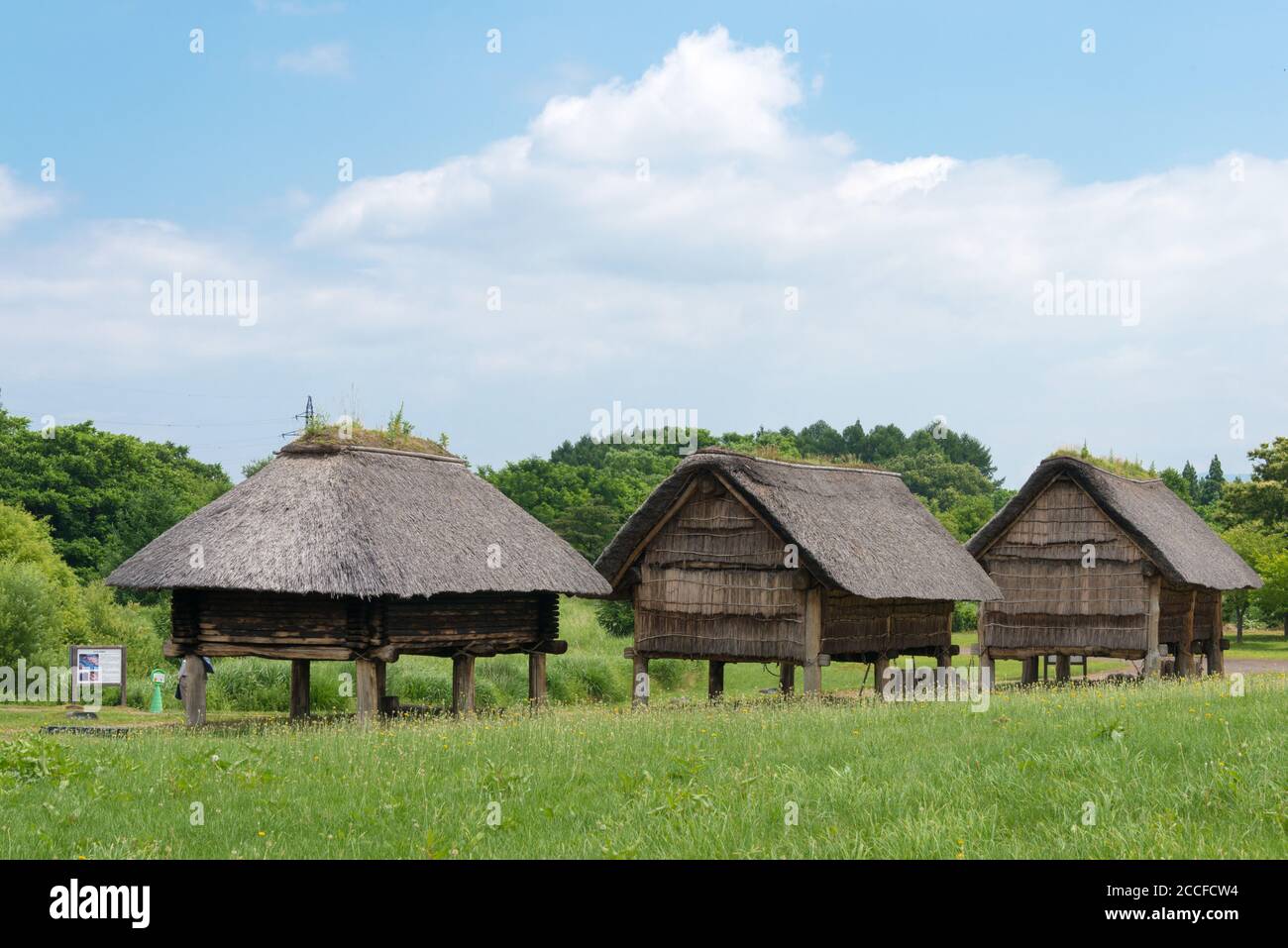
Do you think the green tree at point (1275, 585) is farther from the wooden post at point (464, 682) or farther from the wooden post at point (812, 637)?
the wooden post at point (464, 682)

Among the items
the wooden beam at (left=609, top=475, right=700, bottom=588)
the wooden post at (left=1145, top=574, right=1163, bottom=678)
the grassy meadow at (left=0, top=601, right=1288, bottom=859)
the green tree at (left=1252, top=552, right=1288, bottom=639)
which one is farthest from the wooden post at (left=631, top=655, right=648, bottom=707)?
the green tree at (left=1252, top=552, right=1288, bottom=639)

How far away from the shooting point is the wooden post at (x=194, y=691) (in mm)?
21469

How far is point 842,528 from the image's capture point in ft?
79.2

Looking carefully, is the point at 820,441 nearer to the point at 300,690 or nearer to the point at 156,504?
the point at 156,504

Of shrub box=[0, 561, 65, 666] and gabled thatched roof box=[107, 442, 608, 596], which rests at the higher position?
gabled thatched roof box=[107, 442, 608, 596]

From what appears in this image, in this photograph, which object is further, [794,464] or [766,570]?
[794,464]

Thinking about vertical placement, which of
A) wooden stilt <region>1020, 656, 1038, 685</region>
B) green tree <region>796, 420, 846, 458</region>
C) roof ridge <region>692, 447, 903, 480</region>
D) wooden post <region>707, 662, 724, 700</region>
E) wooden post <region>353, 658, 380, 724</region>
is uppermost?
green tree <region>796, 420, 846, 458</region>

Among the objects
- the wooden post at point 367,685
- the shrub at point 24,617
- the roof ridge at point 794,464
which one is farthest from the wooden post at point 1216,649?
the shrub at point 24,617

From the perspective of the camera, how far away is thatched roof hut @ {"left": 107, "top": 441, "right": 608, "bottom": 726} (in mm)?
19844

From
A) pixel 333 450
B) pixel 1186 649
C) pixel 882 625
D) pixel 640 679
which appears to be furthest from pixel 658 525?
pixel 1186 649

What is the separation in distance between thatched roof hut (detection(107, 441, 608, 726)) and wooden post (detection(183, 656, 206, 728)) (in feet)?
1.75

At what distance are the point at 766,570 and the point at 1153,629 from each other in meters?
10.3

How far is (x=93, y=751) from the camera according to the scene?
48.6 feet

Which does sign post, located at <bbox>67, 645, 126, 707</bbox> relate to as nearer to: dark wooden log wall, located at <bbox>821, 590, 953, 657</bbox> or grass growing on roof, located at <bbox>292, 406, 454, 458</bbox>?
grass growing on roof, located at <bbox>292, 406, 454, 458</bbox>
